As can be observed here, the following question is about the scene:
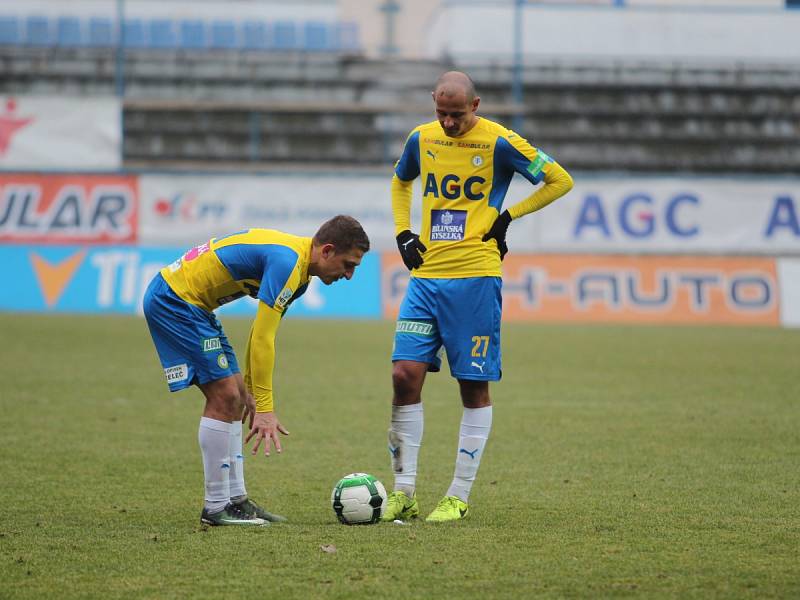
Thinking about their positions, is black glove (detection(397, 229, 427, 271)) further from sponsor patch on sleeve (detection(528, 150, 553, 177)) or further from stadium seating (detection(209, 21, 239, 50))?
stadium seating (detection(209, 21, 239, 50))

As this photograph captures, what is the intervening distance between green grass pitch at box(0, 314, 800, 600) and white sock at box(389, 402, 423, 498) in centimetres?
31

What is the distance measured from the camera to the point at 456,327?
628 cm

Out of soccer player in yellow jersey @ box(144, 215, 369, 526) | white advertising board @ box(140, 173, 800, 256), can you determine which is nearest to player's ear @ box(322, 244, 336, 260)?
soccer player in yellow jersey @ box(144, 215, 369, 526)

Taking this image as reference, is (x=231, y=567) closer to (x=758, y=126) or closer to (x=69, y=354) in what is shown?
(x=69, y=354)

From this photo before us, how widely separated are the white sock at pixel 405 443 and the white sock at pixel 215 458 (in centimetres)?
89

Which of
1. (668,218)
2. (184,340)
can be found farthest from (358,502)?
(668,218)

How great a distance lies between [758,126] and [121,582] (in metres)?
25.3

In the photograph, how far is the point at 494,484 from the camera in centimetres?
725

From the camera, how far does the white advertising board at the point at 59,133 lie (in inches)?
869

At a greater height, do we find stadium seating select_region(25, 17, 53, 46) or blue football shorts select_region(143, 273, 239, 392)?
stadium seating select_region(25, 17, 53, 46)

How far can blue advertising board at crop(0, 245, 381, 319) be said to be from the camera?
19750 millimetres

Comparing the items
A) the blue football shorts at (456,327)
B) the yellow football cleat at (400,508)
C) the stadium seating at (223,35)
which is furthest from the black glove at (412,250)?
the stadium seating at (223,35)

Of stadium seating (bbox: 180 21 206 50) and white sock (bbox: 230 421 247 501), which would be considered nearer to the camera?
white sock (bbox: 230 421 247 501)

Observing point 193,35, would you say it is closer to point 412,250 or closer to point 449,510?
point 412,250
